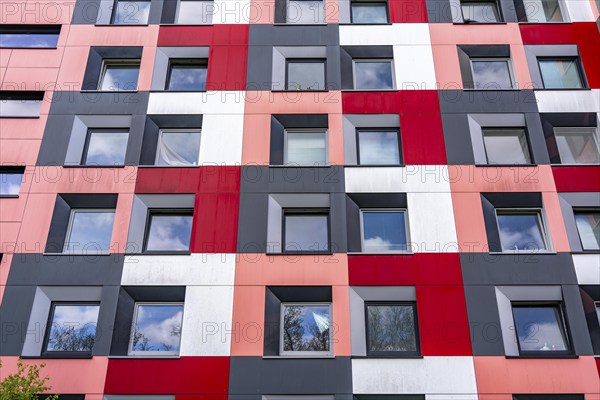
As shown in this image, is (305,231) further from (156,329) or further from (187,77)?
(187,77)

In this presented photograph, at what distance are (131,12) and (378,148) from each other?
40.2ft

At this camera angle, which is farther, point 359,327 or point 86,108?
point 86,108

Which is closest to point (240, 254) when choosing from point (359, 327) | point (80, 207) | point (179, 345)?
point (179, 345)

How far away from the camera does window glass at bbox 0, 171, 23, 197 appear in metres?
19.2

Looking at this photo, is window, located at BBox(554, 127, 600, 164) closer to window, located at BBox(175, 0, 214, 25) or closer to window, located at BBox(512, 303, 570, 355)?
window, located at BBox(512, 303, 570, 355)

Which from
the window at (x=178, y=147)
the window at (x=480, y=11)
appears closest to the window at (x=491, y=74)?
the window at (x=480, y=11)

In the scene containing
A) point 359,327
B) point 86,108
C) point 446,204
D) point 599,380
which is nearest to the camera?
point 599,380

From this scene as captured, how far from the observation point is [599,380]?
1571 centimetres

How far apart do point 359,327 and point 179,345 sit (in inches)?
223

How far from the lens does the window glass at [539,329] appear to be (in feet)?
54.6

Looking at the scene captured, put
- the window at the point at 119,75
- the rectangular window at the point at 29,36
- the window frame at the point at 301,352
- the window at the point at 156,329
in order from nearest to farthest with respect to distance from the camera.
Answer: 1. the window frame at the point at 301,352
2. the window at the point at 156,329
3. the window at the point at 119,75
4. the rectangular window at the point at 29,36

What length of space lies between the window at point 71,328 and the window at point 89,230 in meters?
1.96

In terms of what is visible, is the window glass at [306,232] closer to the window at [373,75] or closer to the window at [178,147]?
the window at [178,147]

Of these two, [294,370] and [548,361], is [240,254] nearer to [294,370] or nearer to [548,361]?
[294,370]
